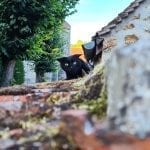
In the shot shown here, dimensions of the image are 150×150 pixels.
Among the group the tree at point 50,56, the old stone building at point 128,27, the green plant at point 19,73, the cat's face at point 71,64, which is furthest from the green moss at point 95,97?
the tree at point 50,56

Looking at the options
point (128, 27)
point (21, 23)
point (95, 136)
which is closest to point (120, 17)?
point (128, 27)

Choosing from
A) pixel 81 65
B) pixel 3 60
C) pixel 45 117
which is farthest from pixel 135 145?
pixel 3 60

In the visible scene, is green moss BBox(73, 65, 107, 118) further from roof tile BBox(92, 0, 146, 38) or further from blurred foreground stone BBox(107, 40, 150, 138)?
roof tile BBox(92, 0, 146, 38)

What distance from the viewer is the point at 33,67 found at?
42.1 metres

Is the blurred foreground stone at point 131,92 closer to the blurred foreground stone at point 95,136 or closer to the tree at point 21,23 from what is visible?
the blurred foreground stone at point 95,136

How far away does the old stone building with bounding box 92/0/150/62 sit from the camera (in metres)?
14.3

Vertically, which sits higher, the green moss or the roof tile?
the roof tile

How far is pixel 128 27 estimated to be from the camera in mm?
14492

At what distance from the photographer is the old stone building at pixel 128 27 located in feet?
46.9

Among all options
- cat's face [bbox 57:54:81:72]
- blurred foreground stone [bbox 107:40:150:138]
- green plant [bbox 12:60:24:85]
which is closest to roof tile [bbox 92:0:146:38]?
cat's face [bbox 57:54:81:72]

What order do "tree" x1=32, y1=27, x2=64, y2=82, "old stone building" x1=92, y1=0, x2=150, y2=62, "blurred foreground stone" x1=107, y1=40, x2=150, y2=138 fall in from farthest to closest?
"tree" x1=32, y1=27, x2=64, y2=82, "old stone building" x1=92, y1=0, x2=150, y2=62, "blurred foreground stone" x1=107, y1=40, x2=150, y2=138

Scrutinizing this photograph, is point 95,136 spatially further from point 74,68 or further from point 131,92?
point 74,68

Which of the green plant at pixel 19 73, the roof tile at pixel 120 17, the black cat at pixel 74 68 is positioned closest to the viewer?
the roof tile at pixel 120 17

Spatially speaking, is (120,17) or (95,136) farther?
(120,17)
